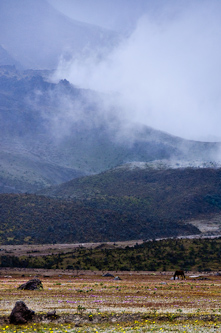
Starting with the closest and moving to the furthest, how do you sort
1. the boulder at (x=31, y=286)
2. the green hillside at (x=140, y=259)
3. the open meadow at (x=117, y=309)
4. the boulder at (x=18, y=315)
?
the open meadow at (x=117, y=309) → the boulder at (x=18, y=315) → the boulder at (x=31, y=286) → the green hillside at (x=140, y=259)

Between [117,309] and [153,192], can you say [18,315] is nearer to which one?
[117,309]

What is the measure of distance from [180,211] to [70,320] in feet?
339

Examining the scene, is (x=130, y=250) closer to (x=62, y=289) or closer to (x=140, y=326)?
(x=62, y=289)

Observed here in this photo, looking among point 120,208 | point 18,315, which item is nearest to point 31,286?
point 18,315

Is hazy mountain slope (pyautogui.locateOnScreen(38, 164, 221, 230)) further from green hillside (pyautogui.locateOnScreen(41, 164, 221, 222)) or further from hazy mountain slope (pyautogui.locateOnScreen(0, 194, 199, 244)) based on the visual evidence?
hazy mountain slope (pyautogui.locateOnScreen(0, 194, 199, 244))

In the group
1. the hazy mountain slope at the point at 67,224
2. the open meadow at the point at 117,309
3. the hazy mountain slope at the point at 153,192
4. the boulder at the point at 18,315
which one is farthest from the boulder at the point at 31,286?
the hazy mountain slope at the point at 153,192

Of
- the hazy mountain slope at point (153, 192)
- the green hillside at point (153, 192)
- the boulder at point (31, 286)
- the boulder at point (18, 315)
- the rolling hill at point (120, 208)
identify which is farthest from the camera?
the green hillside at point (153, 192)

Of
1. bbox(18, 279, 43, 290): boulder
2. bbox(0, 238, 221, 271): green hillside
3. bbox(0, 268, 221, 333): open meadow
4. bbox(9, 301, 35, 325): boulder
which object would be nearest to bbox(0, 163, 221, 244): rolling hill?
bbox(0, 238, 221, 271): green hillside

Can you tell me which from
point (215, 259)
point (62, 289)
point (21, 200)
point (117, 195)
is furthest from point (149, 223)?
point (62, 289)

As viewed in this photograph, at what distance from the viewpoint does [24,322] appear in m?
18.7

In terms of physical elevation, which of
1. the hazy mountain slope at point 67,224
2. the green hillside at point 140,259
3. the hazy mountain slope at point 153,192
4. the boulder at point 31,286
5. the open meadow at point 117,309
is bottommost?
the open meadow at point 117,309

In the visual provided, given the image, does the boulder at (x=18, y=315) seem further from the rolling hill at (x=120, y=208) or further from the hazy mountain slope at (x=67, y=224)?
the rolling hill at (x=120, y=208)

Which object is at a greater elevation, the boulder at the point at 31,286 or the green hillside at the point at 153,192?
the green hillside at the point at 153,192

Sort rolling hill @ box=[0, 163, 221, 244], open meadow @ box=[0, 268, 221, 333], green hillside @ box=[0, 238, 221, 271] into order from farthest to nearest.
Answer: rolling hill @ box=[0, 163, 221, 244], green hillside @ box=[0, 238, 221, 271], open meadow @ box=[0, 268, 221, 333]
